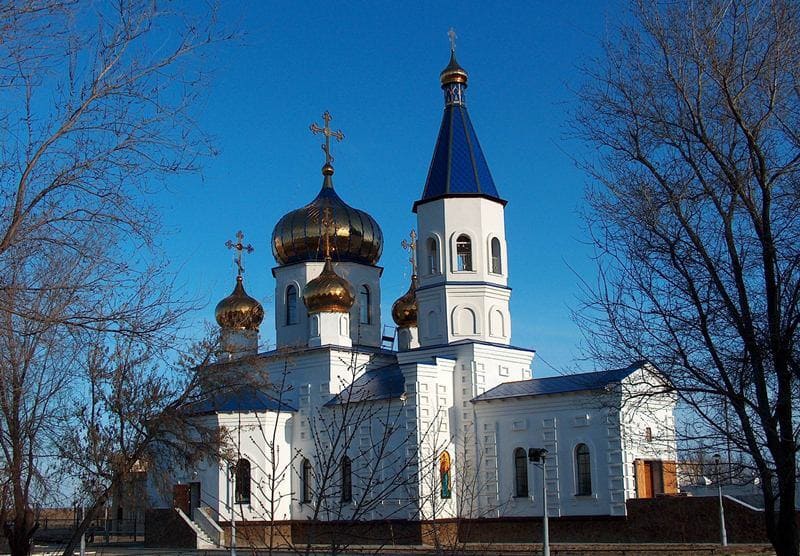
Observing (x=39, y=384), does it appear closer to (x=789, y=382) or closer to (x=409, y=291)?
(x=789, y=382)

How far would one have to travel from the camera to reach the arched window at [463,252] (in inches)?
1085

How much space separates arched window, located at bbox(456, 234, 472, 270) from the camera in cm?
2755

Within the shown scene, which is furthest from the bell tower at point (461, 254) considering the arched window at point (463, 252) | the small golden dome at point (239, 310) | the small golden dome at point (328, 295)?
the small golden dome at point (239, 310)

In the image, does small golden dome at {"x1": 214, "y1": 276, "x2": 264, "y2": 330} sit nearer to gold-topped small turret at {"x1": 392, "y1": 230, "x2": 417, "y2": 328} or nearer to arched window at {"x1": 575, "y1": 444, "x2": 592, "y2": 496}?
gold-topped small turret at {"x1": 392, "y1": 230, "x2": 417, "y2": 328}

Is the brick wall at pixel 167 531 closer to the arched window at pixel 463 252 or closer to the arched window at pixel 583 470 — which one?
the arched window at pixel 463 252

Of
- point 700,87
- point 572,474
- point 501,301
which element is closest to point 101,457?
point 700,87

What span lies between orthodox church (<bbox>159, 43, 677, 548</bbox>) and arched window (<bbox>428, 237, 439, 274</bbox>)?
0.04m

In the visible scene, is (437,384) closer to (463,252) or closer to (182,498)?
(463,252)

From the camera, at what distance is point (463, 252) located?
27.7 m

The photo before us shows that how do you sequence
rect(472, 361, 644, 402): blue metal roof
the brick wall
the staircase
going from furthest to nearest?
Result: 1. the brick wall
2. the staircase
3. rect(472, 361, 644, 402): blue metal roof

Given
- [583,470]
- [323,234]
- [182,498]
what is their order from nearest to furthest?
[583,470]
[182,498]
[323,234]

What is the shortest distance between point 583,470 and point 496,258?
7.00 m

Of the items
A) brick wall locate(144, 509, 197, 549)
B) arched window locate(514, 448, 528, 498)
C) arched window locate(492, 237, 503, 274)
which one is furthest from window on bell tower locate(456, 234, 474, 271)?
brick wall locate(144, 509, 197, 549)

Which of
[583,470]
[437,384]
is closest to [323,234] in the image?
[437,384]
